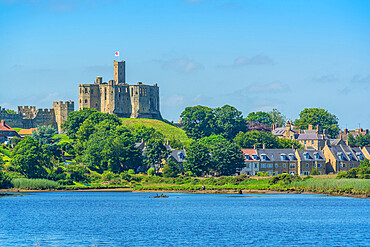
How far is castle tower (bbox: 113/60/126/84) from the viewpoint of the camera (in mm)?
172750

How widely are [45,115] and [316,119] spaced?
71.6 metres

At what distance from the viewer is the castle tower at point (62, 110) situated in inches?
6471

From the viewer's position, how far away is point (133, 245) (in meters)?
42.1

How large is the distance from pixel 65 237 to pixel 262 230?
14.4m

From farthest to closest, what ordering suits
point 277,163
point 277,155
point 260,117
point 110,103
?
point 260,117, point 110,103, point 277,155, point 277,163

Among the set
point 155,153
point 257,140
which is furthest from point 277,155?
point 155,153

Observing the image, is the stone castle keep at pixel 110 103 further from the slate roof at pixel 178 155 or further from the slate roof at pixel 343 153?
the slate roof at pixel 343 153

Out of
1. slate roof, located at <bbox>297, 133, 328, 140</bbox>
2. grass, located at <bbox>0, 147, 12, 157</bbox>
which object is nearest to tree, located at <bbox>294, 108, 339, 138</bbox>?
slate roof, located at <bbox>297, 133, 328, 140</bbox>

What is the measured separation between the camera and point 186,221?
→ 55.8m

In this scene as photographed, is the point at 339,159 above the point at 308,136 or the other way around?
the other way around

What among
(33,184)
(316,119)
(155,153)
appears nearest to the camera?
(33,184)

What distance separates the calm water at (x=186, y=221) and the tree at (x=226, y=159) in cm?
2516

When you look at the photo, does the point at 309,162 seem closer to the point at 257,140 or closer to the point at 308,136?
the point at 257,140

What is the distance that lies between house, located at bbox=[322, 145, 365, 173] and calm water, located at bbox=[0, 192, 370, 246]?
4252 centimetres
